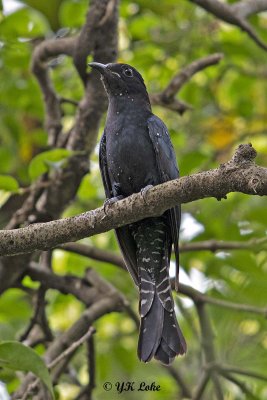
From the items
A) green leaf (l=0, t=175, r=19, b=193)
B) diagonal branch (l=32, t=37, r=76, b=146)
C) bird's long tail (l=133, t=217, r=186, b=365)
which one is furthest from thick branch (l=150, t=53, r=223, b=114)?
green leaf (l=0, t=175, r=19, b=193)

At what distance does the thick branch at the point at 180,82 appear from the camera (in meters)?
5.09

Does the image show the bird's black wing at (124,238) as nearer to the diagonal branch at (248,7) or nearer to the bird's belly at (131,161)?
the bird's belly at (131,161)

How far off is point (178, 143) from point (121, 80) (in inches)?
49.6

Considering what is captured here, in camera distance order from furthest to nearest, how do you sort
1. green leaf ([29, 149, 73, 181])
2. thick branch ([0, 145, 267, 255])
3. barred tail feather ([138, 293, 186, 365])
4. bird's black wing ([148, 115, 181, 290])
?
1. bird's black wing ([148, 115, 181, 290])
2. green leaf ([29, 149, 73, 181])
3. barred tail feather ([138, 293, 186, 365])
4. thick branch ([0, 145, 267, 255])

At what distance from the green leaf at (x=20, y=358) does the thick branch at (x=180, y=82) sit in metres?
2.21

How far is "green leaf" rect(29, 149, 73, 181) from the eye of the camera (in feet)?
14.3

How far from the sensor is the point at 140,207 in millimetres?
3477

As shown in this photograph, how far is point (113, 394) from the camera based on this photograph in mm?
5551

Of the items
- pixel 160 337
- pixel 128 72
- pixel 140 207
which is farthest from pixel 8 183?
pixel 128 72

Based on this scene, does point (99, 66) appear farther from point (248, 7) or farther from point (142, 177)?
point (248, 7)

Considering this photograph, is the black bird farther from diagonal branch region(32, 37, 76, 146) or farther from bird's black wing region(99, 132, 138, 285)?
diagonal branch region(32, 37, 76, 146)

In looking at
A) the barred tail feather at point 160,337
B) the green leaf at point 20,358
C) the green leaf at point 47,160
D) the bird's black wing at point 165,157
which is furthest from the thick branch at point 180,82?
the green leaf at point 20,358

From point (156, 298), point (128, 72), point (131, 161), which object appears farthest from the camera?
point (128, 72)

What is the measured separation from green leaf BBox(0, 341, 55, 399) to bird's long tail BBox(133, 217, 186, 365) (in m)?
0.68
